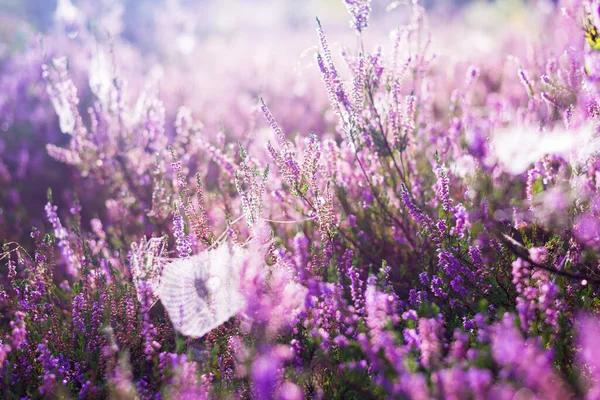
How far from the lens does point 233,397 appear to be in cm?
175

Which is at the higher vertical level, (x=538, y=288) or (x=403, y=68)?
(x=403, y=68)

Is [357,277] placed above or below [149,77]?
below

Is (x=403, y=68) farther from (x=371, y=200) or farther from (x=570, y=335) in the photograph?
(x=570, y=335)

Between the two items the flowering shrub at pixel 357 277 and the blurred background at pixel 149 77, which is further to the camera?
the blurred background at pixel 149 77

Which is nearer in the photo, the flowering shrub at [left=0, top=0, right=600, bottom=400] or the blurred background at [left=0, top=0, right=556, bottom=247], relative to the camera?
the flowering shrub at [left=0, top=0, right=600, bottom=400]

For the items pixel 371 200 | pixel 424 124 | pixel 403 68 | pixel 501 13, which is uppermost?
pixel 501 13

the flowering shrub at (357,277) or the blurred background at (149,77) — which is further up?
the blurred background at (149,77)

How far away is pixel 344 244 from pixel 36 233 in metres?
1.56

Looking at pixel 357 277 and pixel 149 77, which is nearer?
pixel 357 277

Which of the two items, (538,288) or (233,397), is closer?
(233,397)

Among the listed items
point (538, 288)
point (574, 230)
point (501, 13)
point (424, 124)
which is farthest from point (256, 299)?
point (501, 13)

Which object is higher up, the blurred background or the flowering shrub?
the blurred background

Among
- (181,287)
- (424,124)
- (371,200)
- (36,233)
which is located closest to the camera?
(181,287)

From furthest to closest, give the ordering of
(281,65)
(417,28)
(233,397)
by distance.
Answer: (281,65) → (417,28) → (233,397)
